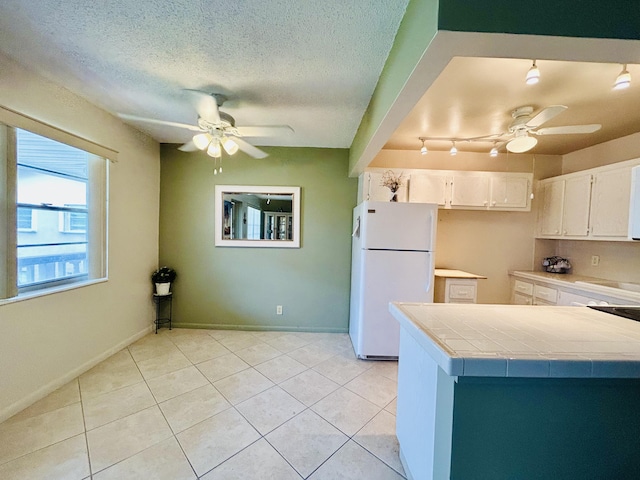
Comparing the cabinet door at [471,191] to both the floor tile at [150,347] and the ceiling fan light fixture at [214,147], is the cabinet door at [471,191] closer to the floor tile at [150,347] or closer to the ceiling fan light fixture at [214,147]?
the ceiling fan light fixture at [214,147]

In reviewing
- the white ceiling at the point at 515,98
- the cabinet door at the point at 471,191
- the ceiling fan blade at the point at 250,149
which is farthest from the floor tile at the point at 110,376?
the cabinet door at the point at 471,191

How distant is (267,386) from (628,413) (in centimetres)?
215

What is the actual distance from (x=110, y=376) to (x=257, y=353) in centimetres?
131

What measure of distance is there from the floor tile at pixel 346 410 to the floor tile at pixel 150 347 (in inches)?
74.2

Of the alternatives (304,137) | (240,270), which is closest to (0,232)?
(240,270)

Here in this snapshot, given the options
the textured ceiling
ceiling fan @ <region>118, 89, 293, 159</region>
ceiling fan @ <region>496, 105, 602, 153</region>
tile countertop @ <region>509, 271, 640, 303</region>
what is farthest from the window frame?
tile countertop @ <region>509, 271, 640, 303</region>

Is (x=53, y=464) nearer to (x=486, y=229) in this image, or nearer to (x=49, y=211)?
(x=49, y=211)

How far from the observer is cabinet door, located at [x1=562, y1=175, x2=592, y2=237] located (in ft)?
9.04

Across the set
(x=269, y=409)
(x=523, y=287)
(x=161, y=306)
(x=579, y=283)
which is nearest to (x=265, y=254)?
(x=161, y=306)

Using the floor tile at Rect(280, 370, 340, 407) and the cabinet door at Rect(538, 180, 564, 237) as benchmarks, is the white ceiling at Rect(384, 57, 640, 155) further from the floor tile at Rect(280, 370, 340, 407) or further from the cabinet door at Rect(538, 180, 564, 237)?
the floor tile at Rect(280, 370, 340, 407)

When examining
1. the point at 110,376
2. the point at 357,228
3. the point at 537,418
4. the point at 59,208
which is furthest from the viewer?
the point at 357,228

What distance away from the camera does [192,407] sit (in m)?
1.94

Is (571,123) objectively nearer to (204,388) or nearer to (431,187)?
(431,187)

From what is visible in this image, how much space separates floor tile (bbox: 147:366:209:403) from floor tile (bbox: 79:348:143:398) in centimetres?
20
